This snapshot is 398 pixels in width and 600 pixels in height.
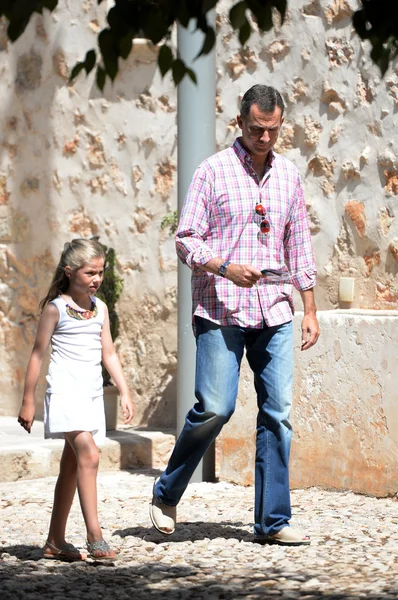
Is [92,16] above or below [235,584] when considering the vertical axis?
above

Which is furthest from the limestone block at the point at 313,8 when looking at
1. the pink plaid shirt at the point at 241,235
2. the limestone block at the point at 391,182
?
the pink plaid shirt at the point at 241,235

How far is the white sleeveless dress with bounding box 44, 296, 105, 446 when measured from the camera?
4.29 metres

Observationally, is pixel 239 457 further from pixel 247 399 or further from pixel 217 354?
pixel 217 354

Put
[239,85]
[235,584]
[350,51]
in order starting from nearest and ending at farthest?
[235,584] → [350,51] → [239,85]

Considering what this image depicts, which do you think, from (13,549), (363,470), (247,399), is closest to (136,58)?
(247,399)

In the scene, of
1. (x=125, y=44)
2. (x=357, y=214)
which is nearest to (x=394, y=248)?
(x=357, y=214)

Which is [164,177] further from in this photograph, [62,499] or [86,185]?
[62,499]

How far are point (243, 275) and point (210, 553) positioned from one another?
106cm

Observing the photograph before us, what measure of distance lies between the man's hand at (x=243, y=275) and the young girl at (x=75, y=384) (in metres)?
0.52

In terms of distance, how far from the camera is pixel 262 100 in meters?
4.52

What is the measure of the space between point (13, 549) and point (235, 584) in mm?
1123

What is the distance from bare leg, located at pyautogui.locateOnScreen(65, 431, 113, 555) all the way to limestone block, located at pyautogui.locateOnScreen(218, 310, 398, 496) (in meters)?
1.83

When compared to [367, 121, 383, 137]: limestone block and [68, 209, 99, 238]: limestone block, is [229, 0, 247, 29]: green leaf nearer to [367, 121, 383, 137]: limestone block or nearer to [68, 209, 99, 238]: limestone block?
[367, 121, 383, 137]: limestone block

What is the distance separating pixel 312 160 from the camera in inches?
268
